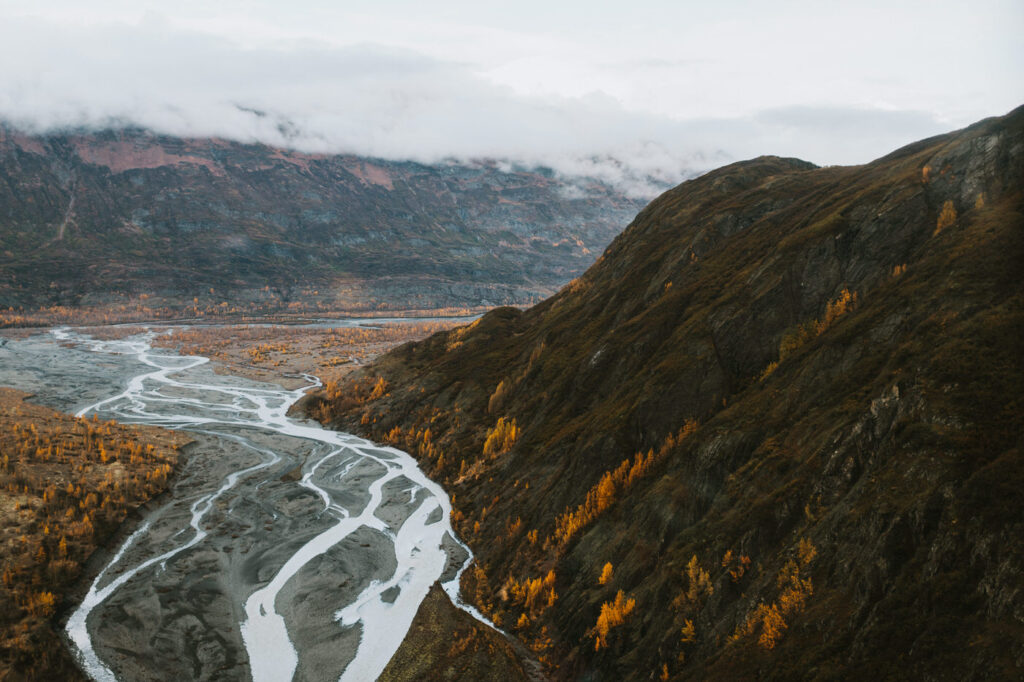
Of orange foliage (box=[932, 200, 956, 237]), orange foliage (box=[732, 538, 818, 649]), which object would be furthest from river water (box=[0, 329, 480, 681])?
orange foliage (box=[932, 200, 956, 237])

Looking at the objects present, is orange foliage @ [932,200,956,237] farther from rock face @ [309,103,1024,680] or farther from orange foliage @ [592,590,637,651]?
orange foliage @ [592,590,637,651]

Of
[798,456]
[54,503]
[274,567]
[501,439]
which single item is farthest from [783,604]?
[54,503]

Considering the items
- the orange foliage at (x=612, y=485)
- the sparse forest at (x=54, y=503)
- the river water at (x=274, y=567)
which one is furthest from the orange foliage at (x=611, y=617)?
the sparse forest at (x=54, y=503)

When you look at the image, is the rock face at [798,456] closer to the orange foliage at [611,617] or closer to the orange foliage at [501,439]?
the orange foliage at [611,617]

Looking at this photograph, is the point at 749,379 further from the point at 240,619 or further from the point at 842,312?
the point at 240,619

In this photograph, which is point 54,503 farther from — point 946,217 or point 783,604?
point 946,217

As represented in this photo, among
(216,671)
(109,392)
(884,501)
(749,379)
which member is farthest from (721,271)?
(109,392)
